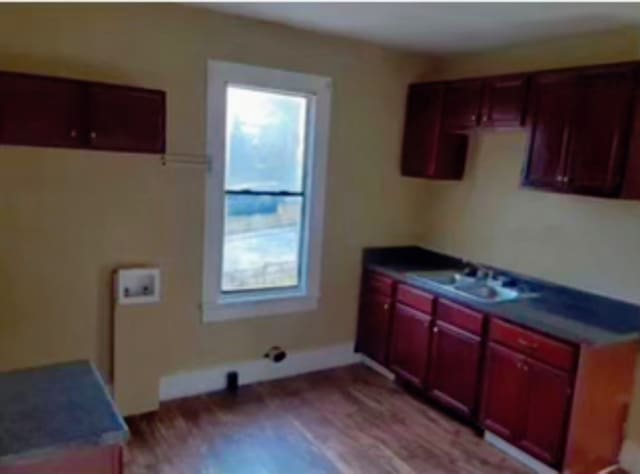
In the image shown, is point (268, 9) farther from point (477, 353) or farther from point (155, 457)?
point (155, 457)

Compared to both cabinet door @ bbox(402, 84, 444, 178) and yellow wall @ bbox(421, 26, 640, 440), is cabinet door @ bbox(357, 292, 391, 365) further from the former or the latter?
cabinet door @ bbox(402, 84, 444, 178)

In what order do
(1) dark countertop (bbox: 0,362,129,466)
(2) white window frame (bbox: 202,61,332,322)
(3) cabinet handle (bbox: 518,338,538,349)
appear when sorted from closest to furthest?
(1) dark countertop (bbox: 0,362,129,466) → (3) cabinet handle (bbox: 518,338,538,349) → (2) white window frame (bbox: 202,61,332,322)

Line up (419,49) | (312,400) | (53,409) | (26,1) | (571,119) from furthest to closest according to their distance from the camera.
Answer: (419,49) < (312,400) < (571,119) < (26,1) < (53,409)

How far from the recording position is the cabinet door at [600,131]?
2834 millimetres

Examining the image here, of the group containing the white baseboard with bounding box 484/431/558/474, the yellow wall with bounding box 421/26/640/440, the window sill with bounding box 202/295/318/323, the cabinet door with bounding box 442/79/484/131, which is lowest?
the white baseboard with bounding box 484/431/558/474

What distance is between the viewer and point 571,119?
3061mm

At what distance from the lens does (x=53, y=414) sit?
1.56 metres

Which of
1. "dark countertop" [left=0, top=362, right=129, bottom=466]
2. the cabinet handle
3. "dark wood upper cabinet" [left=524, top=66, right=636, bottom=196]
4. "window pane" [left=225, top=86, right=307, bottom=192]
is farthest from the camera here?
"window pane" [left=225, top=86, right=307, bottom=192]

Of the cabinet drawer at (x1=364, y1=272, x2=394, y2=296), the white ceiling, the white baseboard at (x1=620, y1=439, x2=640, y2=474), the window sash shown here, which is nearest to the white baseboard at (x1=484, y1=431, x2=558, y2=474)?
the white baseboard at (x1=620, y1=439, x2=640, y2=474)

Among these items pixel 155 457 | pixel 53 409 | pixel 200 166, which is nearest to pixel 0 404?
pixel 53 409

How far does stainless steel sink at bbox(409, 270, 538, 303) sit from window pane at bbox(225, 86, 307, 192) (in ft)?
3.76

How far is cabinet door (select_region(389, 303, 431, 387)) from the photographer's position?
3.71 meters

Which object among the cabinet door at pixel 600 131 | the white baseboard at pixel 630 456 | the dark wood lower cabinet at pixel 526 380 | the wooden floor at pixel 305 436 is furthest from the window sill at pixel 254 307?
the white baseboard at pixel 630 456

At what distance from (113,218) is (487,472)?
2563mm
